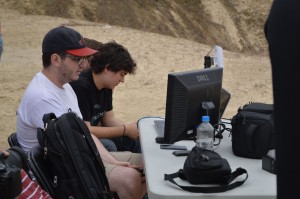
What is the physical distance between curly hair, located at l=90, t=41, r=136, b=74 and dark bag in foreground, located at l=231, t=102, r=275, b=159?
1.43 meters

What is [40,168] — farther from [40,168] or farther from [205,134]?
[205,134]

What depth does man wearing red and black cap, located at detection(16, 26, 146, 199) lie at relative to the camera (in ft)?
10.7

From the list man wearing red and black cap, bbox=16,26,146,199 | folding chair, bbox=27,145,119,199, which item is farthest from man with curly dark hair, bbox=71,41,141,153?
folding chair, bbox=27,145,119,199

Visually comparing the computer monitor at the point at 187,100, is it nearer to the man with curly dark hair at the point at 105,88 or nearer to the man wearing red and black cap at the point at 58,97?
the man wearing red and black cap at the point at 58,97

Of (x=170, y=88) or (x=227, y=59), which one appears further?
(x=227, y=59)

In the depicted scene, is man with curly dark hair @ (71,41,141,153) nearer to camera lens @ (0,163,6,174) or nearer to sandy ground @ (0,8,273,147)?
camera lens @ (0,163,6,174)

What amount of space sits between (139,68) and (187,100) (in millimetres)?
9370

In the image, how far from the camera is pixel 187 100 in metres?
2.92

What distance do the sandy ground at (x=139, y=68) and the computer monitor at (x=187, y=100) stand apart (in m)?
4.04

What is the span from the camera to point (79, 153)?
2674 mm

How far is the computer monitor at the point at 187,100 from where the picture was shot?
2.88 meters

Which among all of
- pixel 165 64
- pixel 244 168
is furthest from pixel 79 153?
pixel 165 64

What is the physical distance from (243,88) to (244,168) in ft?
29.5

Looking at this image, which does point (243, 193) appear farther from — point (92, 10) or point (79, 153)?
A: point (92, 10)
